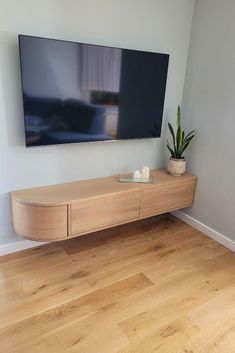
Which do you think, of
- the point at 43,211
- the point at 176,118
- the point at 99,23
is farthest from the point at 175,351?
the point at 99,23

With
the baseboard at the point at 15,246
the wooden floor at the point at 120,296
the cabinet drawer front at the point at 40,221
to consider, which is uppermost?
→ the cabinet drawer front at the point at 40,221

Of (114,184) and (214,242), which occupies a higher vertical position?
Result: (114,184)

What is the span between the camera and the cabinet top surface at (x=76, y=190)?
189cm

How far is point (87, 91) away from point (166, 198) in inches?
45.7

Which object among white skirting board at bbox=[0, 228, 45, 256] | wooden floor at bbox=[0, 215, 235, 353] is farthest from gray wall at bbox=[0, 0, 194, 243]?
wooden floor at bbox=[0, 215, 235, 353]

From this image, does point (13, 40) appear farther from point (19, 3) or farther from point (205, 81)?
point (205, 81)

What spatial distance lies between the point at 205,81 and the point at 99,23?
1.05m

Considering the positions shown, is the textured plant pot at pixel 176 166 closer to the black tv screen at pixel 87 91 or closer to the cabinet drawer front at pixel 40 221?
the black tv screen at pixel 87 91

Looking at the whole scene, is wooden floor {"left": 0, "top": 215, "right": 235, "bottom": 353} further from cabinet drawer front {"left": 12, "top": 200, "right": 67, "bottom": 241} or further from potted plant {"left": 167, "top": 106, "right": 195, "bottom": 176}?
potted plant {"left": 167, "top": 106, "right": 195, "bottom": 176}

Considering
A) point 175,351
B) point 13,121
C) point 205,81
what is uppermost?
point 205,81

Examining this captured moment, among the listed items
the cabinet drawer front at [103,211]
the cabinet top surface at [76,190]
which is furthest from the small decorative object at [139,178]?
the cabinet drawer front at [103,211]

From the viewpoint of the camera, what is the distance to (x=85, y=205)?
6.44 feet

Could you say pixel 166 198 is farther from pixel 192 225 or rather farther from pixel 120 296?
pixel 120 296

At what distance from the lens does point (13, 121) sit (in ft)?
6.20
